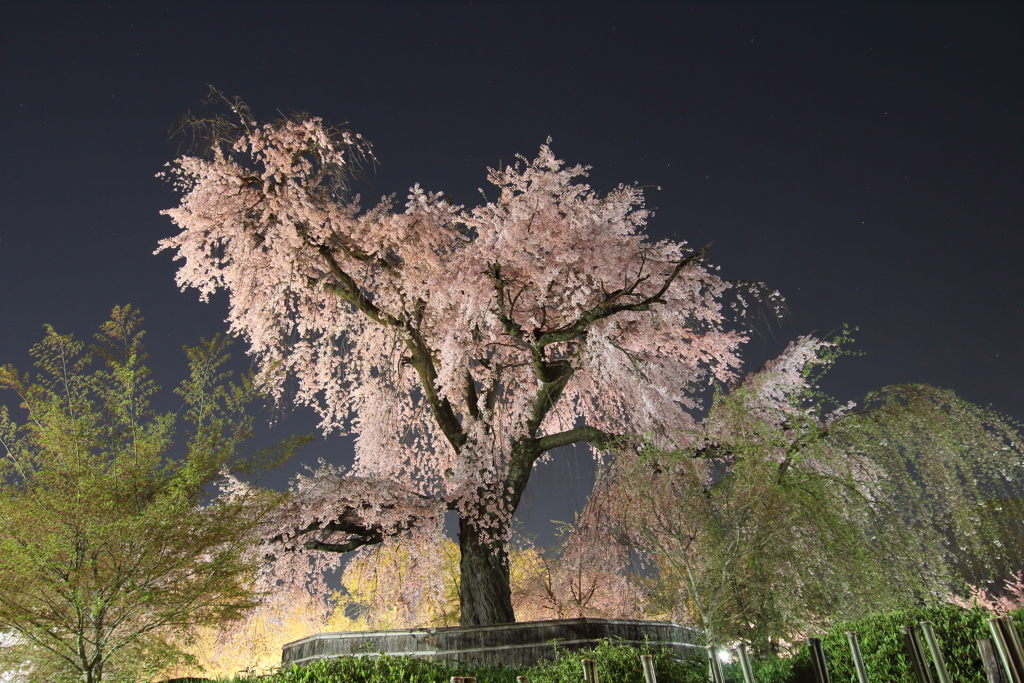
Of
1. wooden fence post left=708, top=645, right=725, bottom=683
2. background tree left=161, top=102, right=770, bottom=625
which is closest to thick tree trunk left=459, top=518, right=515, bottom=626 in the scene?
background tree left=161, top=102, right=770, bottom=625

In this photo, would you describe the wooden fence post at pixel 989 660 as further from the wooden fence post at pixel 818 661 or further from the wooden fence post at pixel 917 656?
the wooden fence post at pixel 818 661

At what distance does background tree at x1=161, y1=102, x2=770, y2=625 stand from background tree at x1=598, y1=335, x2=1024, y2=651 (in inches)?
53.1

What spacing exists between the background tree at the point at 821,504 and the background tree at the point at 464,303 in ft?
4.43

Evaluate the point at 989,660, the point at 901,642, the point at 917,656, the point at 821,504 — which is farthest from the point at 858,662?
the point at 821,504

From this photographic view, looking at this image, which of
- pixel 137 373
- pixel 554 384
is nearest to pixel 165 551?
pixel 137 373

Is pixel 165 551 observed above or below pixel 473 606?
above

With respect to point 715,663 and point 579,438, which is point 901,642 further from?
point 579,438

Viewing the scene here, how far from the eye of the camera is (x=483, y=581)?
375 inches

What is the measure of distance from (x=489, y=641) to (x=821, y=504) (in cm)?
474

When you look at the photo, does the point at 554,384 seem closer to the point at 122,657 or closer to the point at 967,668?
the point at 967,668

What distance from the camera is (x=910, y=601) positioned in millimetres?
6875

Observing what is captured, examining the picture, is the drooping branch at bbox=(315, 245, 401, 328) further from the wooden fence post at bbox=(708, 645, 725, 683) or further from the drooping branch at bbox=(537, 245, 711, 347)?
the wooden fence post at bbox=(708, 645, 725, 683)

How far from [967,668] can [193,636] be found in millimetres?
8825

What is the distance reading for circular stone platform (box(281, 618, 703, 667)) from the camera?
7.89m
